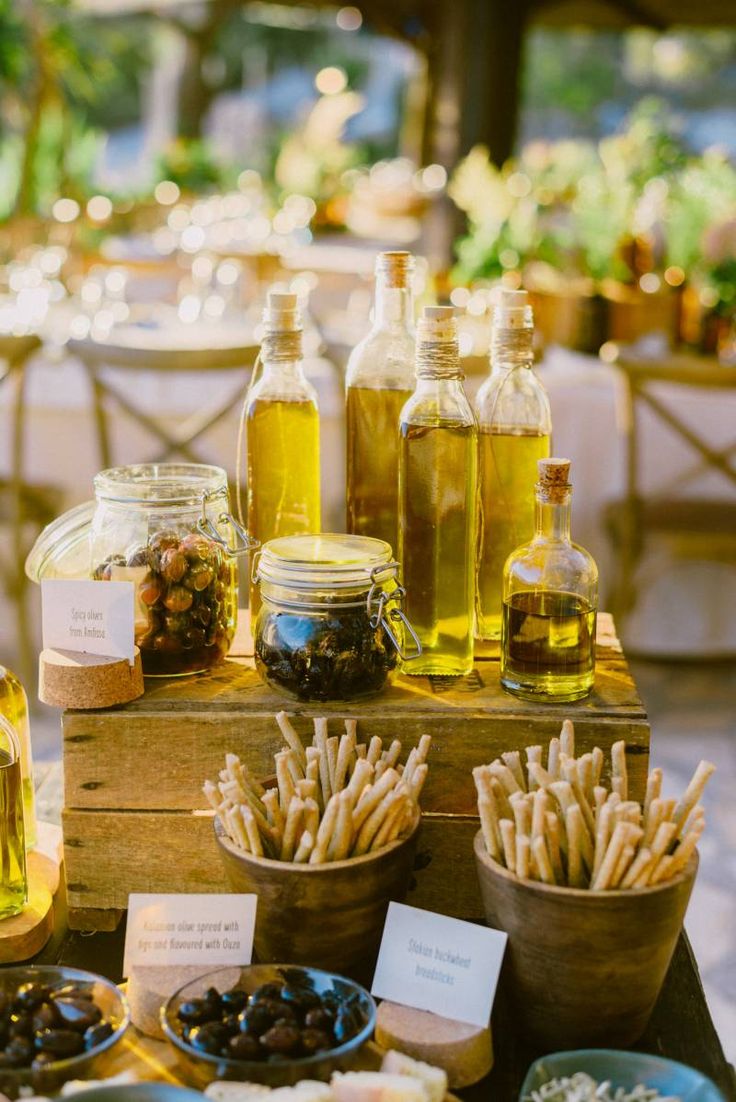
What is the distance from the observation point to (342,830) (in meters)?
0.87

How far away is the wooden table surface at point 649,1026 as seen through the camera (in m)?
0.87

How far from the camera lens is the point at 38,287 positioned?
3.33 m

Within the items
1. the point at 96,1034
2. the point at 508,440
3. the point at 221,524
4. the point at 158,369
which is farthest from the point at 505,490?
the point at 158,369

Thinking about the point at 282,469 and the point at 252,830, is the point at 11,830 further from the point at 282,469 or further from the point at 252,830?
the point at 282,469

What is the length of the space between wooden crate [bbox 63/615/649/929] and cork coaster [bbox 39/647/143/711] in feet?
0.05

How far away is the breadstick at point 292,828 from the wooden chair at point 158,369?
65.2 inches

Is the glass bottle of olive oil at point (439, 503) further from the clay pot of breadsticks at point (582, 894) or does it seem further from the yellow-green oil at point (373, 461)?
the clay pot of breadsticks at point (582, 894)

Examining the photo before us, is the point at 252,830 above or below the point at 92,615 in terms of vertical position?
below

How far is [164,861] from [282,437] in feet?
1.25

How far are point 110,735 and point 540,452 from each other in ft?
1.46

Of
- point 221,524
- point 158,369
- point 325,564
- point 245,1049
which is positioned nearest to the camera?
point 245,1049

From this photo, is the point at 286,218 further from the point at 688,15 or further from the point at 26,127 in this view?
the point at 688,15

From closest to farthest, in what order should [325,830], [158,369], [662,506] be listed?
[325,830] < [158,369] < [662,506]

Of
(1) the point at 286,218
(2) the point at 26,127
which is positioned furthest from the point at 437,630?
(2) the point at 26,127
